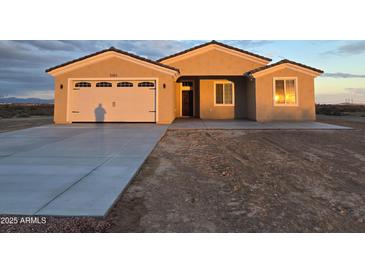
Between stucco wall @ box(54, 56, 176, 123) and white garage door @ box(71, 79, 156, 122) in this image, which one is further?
white garage door @ box(71, 79, 156, 122)

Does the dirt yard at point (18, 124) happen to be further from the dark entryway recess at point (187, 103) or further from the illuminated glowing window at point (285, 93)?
the illuminated glowing window at point (285, 93)

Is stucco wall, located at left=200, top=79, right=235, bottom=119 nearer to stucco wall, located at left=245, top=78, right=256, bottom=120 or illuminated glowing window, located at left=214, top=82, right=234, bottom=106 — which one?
illuminated glowing window, located at left=214, top=82, right=234, bottom=106

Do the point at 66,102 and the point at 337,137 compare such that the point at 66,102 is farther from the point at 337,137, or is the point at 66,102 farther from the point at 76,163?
the point at 337,137

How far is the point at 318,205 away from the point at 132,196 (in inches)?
115

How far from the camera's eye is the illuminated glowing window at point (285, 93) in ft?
47.8

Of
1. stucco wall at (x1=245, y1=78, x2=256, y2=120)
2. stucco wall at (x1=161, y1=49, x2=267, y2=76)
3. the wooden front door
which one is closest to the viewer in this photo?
stucco wall at (x1=245, y1=78, x2=256, y2=120)

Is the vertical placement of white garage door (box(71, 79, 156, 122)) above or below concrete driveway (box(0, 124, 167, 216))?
above

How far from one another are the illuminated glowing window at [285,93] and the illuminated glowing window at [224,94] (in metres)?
3.48

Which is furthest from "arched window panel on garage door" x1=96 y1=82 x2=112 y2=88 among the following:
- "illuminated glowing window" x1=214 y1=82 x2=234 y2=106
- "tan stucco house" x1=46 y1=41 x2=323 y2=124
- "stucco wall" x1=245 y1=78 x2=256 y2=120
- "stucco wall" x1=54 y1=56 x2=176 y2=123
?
"stucco wall" x1=245 y1=78 x2=256 y2=120

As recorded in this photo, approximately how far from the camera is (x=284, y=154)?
258 inches

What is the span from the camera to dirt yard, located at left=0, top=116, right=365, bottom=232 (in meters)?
2.91

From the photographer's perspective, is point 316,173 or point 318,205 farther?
point 316,173

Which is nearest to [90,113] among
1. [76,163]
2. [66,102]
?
[66,102]

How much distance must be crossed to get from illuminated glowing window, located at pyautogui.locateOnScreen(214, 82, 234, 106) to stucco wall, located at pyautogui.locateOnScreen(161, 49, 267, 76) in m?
1.19
